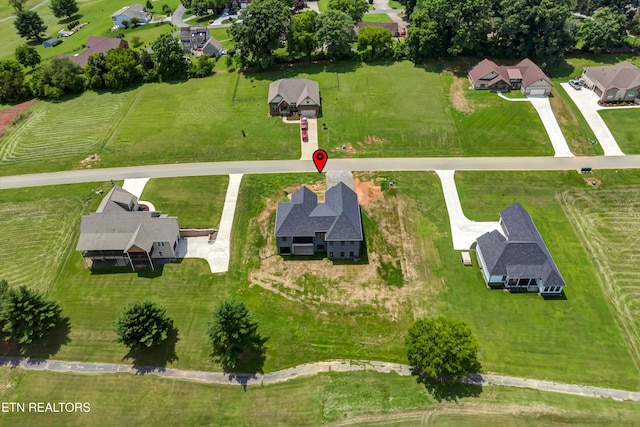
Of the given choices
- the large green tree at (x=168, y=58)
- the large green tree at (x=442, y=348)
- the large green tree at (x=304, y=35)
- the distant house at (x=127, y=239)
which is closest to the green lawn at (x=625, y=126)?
the large green tree at (x=442, y=348)

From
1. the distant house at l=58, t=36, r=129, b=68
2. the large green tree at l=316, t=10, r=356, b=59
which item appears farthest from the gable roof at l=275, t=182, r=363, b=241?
the distant house at l=58, t=36, r=129, b=68

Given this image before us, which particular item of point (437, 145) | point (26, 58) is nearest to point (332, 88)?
point (437, 145)

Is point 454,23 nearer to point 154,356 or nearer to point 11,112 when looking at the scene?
point 154,356

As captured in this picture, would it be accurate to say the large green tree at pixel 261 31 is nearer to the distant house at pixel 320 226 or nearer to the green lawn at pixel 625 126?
the distant house at pixel 320 226

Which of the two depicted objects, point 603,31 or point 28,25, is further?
point 28,25

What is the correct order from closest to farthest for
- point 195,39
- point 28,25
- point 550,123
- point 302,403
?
point 302,403 → point 550,123 → point 195,39 → point 28,25

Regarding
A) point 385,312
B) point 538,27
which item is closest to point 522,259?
point 385,312

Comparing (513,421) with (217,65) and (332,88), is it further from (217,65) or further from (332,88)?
(217,65)
